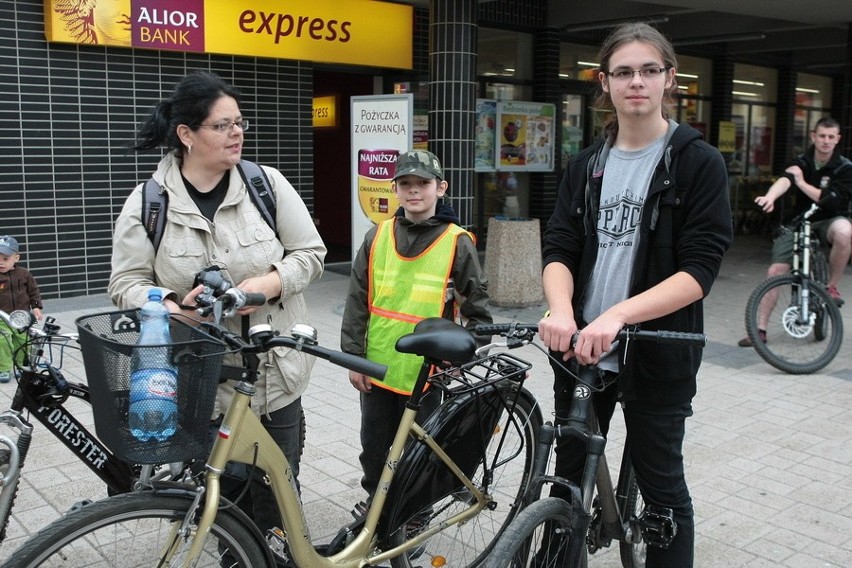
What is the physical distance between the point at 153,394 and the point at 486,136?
10.8 meters

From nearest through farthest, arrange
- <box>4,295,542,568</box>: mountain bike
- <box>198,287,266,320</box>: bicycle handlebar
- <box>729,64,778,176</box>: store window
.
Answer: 1. <box>4,295,542,568</box>: mountain bike
2. <box>198,287,266,320</box>: bicycle handlebar
3. <box>729,64,778,176</box>: store window

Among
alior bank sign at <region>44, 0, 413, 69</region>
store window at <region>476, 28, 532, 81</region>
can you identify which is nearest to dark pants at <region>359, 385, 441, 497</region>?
alior bank sign at <region>44, 0, 413, 69</region>

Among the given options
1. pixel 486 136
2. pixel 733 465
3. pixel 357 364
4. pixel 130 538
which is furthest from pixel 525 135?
pixel 130 538

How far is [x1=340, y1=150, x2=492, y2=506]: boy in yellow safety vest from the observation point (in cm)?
352

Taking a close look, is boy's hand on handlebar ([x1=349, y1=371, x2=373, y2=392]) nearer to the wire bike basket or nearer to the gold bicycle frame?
the gold bicycle frame

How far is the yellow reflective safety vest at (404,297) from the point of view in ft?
11.5

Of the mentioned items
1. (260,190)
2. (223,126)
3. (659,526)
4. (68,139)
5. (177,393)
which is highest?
(68,139)

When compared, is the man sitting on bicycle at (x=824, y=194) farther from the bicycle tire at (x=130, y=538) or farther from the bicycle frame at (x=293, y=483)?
the bicycle tire at (x=130, y=538)

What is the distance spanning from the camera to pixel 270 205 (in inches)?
123

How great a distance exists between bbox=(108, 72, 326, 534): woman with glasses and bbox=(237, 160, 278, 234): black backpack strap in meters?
0.02

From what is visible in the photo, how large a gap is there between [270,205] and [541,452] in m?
1.32

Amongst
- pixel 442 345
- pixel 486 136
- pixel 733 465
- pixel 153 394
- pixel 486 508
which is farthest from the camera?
pixel 486 136

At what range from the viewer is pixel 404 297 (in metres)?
3.54

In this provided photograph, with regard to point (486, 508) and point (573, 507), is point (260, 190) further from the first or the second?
point (573, 507)
